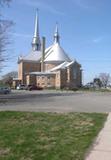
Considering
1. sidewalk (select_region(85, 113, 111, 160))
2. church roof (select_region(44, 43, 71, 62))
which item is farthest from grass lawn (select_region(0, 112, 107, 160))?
church roof (select_region(44, 43, 71, 62))

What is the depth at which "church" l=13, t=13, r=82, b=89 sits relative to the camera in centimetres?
11869

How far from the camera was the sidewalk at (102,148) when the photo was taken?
786 centimetres

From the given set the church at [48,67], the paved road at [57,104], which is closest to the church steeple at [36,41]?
the church at [48,67]

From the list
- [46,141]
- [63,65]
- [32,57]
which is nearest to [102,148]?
[46,141]

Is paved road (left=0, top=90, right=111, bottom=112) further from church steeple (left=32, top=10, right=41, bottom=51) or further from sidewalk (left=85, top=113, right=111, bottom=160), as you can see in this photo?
church steeple (left=32, top=10, right=41, bottom=51)

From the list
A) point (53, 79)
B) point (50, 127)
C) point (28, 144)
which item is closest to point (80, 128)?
point (50, 127)

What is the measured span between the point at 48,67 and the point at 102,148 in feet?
395

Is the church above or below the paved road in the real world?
above

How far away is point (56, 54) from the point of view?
427ft

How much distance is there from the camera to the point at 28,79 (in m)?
127

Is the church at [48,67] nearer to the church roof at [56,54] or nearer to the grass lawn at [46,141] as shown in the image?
the church roof at [56,54]

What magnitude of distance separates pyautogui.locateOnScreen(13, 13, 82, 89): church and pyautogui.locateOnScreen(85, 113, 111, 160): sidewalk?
339 feet

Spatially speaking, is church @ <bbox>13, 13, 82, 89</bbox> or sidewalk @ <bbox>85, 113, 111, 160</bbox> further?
church @ <bbox>13, 13, 82, 89</bbox>

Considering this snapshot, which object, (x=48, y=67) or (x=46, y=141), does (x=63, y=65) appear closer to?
(x=48, y=67)
